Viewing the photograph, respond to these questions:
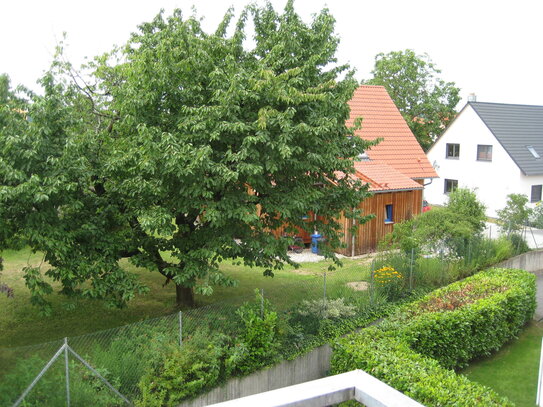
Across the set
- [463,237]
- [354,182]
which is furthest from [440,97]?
[354,182]

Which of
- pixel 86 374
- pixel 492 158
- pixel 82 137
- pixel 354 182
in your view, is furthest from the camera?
pixel 492 158

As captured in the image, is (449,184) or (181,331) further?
(449,184)

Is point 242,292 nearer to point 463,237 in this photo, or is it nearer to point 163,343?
point 163,343

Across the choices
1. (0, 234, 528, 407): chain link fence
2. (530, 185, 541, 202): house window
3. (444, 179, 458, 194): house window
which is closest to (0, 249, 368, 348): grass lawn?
(0, 234, 528, 407): chain link fence

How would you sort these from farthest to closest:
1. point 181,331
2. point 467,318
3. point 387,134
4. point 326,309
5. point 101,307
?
point 387,134 → point 101,307 → point 326,309 → point 467,318 → point 181,331

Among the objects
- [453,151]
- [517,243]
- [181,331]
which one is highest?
[453,151]

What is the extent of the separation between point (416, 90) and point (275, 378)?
33.9 m

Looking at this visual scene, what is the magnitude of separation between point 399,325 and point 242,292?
18.2ft

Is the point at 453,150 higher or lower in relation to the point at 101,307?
higher

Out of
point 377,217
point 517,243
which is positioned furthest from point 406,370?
point 517,243

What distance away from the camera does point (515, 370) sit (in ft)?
39.8

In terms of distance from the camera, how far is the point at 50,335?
1207 cm

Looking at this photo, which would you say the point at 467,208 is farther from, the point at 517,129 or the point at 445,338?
the point at 517,129

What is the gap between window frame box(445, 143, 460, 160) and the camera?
34.3 metres
